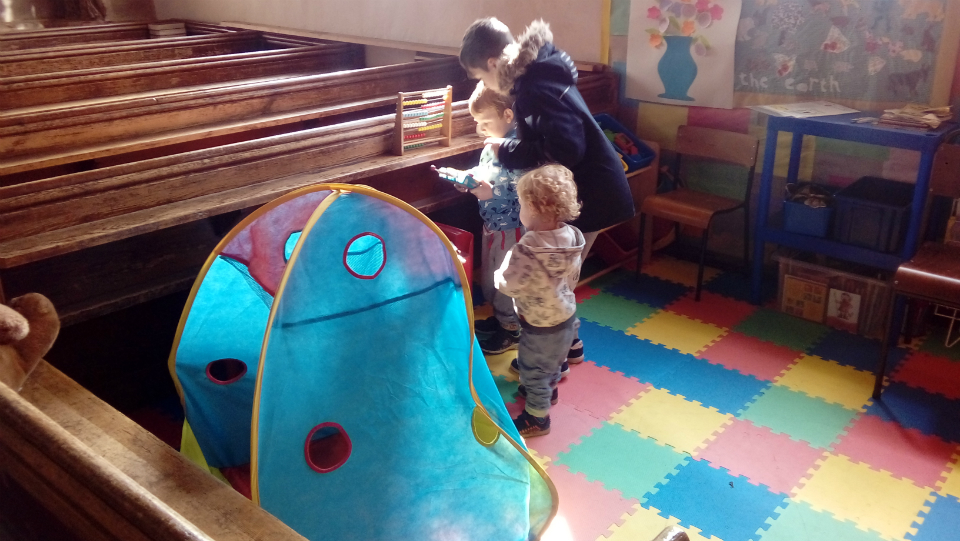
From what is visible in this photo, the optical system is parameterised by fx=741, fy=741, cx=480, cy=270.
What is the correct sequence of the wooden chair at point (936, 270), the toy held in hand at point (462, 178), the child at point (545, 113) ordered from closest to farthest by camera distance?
the child at point (545, 113)
the wooden chair at point (936, 270)
the toy held in hand at point (462, 178)

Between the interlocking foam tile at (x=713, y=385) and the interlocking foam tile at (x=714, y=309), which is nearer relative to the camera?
the interlocking foam tile at (x=713, y=385)

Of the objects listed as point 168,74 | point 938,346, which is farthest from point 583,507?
point 168,74

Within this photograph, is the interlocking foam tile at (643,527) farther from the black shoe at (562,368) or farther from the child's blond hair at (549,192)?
the child's blond hair at (549,192)

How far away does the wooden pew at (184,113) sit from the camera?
2457 mm

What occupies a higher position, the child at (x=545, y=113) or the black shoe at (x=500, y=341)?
the child at (x=545, y=113)

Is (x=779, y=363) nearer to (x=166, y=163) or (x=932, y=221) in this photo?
(x=932, y=221)

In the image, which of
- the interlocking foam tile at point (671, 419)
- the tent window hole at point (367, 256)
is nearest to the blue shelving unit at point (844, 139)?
the interlocking foam tile at point (671, 419)

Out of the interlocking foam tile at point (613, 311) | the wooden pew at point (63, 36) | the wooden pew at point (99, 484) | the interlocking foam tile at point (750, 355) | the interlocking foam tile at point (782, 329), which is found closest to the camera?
the wooden pew at point (99, 484)

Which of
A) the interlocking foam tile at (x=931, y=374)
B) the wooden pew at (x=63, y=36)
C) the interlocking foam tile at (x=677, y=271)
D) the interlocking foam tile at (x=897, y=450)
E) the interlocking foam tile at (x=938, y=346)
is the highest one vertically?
the wooden pew at (x=63, y=36)

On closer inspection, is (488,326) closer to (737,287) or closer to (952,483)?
(737,287)

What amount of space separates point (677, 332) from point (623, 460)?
951 mm

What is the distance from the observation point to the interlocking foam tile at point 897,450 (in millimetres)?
2283

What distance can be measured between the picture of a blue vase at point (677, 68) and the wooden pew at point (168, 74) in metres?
1.94

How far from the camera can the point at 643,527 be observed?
205 cm
